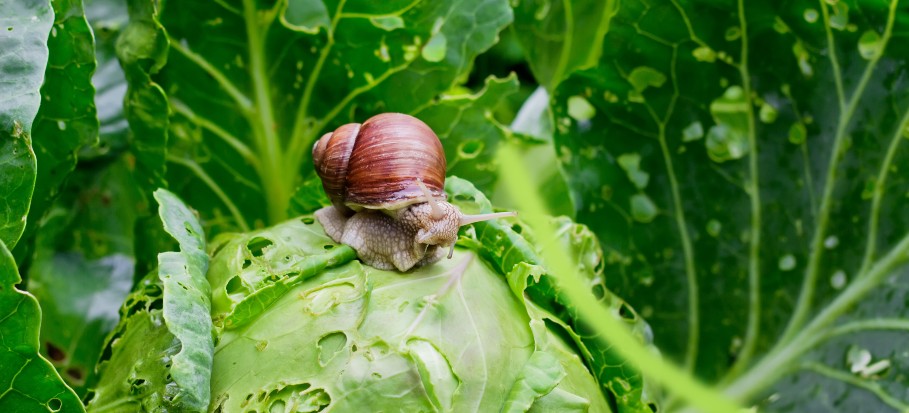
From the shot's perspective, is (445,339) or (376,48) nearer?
(445,339)

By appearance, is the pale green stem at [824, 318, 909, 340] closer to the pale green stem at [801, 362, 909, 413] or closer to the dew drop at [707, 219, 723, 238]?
the pale green stem at [801, 362, 909, 413]

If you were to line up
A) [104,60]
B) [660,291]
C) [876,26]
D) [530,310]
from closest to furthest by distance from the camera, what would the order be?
[530,310] → [876,26] → [660,291] → [104,60]

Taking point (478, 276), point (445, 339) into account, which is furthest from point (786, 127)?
point (445, 339)

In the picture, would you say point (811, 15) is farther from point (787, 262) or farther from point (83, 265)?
point (83, 265)

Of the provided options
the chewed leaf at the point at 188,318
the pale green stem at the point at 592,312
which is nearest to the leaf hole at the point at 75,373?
the chewed leaf at the point at 188,318

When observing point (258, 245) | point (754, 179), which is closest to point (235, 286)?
point (258, 245)

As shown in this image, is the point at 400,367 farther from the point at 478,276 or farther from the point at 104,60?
the point at 104,60
